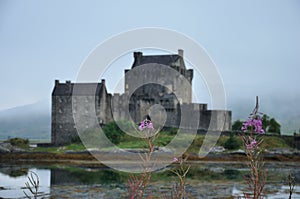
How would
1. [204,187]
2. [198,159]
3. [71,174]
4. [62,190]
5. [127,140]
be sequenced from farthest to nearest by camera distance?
[127,140]
[198,159]
[71,174]
[204,187]
[62,190]

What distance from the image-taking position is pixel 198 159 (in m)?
38.5

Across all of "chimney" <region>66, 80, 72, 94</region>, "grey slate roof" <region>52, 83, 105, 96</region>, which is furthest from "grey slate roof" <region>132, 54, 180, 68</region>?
"chimney" <region>66, 80, 72, 94</region>

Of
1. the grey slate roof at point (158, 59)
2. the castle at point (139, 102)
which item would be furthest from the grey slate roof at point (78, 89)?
the grey slate roof at point (158, 59)

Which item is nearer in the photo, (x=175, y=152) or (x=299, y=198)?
(x=299, y=198)

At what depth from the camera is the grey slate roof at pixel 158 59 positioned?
56.5 m

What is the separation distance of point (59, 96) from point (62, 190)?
33.6 metres

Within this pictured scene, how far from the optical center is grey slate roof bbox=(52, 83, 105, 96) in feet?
168

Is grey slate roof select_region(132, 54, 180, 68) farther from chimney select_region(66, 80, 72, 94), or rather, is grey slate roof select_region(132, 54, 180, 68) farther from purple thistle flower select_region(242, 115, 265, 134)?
purple thistle flower select_region(242, 115, 265, 134)

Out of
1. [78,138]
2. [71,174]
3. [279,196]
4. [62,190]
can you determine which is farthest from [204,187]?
[78,138]

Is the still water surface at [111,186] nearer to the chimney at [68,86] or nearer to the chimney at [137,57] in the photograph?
the chimney at [68,86]

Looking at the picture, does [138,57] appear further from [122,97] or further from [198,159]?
[198,159]

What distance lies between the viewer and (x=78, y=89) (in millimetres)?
52062

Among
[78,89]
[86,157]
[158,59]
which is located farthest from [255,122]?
[158,59]

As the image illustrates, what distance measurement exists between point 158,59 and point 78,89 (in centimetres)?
1090
